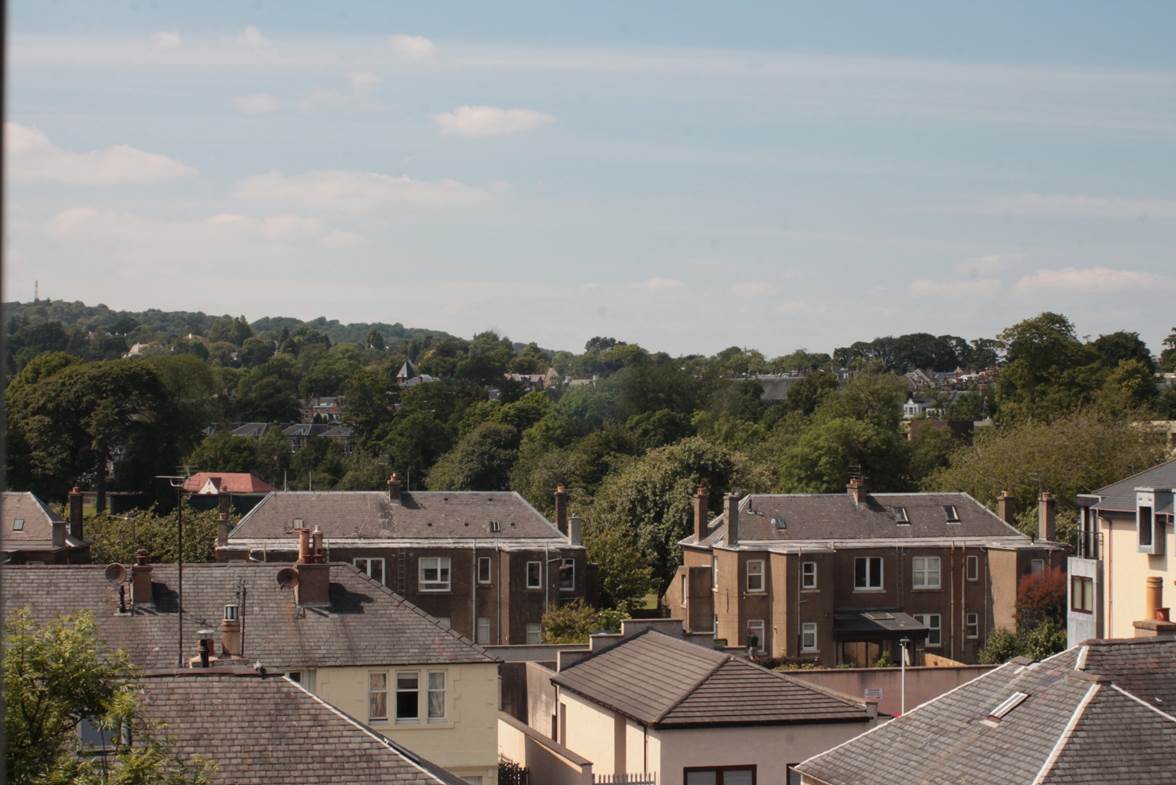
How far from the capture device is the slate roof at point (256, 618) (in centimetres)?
2820

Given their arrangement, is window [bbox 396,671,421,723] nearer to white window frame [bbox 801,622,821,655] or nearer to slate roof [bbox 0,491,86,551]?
white window frame [bbox 801,622,821,655]

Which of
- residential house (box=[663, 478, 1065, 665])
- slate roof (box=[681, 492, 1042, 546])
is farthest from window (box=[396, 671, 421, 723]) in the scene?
slate roof (box=[681, 492, 1042, 546])

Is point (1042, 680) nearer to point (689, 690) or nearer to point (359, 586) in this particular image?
point (689, 690)

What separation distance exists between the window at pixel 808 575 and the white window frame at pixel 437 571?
13.7m

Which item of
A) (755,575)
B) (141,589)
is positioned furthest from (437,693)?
(755,575)

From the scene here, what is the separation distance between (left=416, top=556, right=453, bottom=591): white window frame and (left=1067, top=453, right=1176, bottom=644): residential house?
24503mm

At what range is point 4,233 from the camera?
3469 millimetres

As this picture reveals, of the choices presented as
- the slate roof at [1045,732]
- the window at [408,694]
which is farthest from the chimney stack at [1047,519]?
the slate roof at [1045,732]

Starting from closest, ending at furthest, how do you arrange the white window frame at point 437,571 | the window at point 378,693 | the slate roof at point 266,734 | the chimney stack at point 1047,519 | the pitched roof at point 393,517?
the slate roof at point 266,734 < the window at point 378,693 < the white window frame at point 437,571 < the pitched roof at point 393,517 < the chimney stack at point 1047,519

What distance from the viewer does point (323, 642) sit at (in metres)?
28.8

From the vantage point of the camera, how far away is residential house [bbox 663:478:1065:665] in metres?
59.5

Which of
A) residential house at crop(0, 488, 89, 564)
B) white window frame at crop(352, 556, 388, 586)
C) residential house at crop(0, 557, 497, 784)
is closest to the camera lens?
residential house at crop(0, 557, 497, 784)

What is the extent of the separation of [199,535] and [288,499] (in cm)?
723

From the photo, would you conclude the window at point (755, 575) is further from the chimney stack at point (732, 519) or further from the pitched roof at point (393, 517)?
the pitched roof at point (393, 517)
